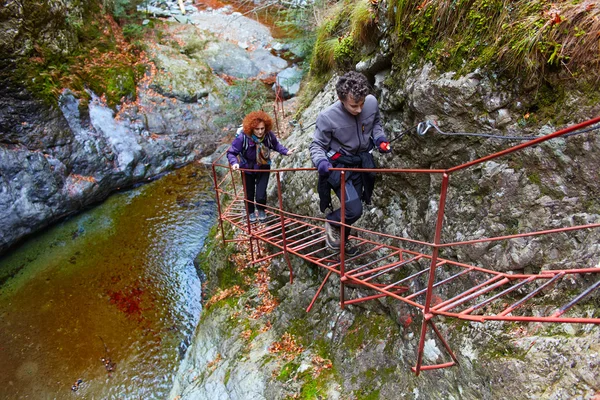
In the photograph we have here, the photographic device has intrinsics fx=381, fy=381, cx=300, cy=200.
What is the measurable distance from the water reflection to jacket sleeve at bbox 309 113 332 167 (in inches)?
211

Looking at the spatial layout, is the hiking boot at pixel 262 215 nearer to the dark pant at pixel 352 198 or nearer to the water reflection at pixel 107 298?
the dark pant at pixel 352 198

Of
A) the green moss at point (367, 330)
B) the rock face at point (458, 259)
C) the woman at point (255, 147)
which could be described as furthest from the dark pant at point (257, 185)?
the green moss at point (367, 330)

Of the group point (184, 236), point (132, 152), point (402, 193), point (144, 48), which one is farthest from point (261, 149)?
point (144, 48)

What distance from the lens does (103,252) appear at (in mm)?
9312

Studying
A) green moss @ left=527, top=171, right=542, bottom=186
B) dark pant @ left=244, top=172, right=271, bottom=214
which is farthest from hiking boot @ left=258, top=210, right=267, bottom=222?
green moss @ left=527, top=171, right=542, bottom=186

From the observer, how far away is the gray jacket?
3.92 meters

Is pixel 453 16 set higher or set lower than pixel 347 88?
higher

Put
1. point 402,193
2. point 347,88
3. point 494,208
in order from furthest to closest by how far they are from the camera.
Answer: point 402,193 → point 494,208 → point 347,88

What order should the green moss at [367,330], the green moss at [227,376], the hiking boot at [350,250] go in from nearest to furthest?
the green moss at [367,330] → the hiking boot at [350,250] → the green moss at [227,376]

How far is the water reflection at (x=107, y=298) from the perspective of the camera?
6977 millimetres

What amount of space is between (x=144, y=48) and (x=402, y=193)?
40.2ft

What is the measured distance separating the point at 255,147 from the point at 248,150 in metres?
0.12

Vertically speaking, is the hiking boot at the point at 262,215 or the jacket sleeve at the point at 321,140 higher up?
the jacket sleeve at the point at 321,140

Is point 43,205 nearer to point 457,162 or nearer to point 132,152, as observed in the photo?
point 132,152
